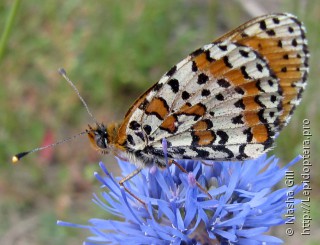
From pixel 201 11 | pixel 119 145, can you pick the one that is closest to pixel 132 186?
pixel 119 145

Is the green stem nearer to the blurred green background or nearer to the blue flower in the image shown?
the blue flower

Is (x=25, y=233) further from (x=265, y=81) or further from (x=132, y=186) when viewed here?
(x=265, y=81)

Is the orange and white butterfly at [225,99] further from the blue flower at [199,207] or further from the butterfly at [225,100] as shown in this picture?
the blue flower at [199,207]

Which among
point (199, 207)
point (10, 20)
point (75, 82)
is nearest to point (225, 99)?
point (199, 207)

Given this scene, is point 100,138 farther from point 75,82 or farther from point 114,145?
point 75,82

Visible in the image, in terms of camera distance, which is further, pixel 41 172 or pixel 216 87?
pixel 41 172

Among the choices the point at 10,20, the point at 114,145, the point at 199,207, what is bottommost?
the point at 199,207
